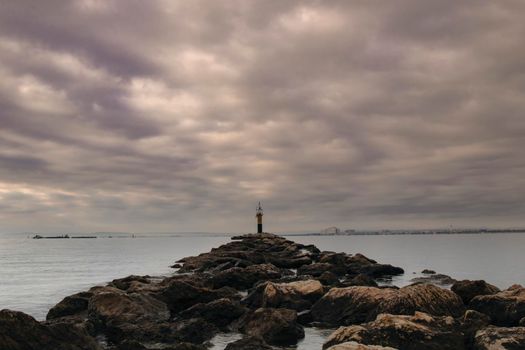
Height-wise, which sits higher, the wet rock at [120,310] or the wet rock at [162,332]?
the wet rock at [120,310]

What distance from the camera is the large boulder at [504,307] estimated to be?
14125mm

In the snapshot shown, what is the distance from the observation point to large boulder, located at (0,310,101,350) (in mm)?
9578

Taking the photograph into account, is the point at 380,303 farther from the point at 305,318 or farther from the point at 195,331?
the point at 195,331

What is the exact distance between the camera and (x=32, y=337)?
9.80 metres

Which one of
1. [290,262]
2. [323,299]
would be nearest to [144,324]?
[323,299]

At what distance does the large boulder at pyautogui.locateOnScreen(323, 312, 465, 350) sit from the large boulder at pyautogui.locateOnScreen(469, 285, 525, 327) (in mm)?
3996

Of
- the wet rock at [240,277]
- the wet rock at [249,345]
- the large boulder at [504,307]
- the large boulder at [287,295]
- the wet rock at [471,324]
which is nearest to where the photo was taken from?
the wet rock at [249,345]

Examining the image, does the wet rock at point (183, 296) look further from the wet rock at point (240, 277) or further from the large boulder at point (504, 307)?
the large boulder at point (504, 307)

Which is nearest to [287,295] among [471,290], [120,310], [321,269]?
[120,310]

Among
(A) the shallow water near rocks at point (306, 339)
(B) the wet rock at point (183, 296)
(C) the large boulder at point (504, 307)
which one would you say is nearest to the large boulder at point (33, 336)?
(A) the shallow water near rocks at point (306, 339)

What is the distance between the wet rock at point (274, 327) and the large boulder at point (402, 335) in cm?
226

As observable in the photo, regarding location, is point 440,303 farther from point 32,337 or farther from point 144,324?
point 32,337

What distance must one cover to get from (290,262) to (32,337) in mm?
27356

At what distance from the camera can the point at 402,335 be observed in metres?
10.7
